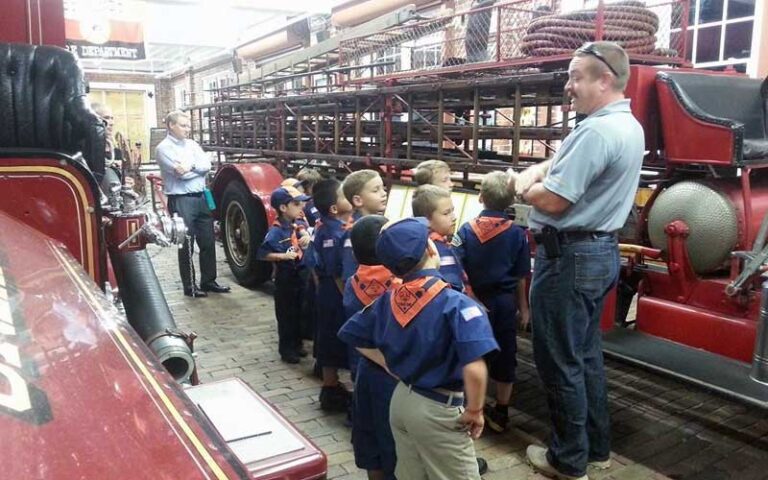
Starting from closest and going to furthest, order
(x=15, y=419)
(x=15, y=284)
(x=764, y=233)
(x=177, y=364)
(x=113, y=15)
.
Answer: (x=15, y=419) < (x=15, y=284) < (x=177, y=364) < (x=764, y=233) < (x=113, y=15)

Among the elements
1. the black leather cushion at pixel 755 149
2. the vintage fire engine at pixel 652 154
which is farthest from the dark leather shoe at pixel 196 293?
the black leather cushion at pixel 755 149

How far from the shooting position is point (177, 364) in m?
2.55

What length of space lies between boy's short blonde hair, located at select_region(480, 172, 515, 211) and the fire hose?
3.51 feet

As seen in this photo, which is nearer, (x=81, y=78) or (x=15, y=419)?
(x=15, y=419)

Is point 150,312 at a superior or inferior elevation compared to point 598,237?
inferior

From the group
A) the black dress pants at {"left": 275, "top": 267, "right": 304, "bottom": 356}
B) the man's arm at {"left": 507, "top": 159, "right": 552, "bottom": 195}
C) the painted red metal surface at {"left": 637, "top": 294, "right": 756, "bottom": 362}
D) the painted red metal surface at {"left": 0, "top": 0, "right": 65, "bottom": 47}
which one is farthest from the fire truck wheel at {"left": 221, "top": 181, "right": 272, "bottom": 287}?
the painted red metal surface at {"left": 637, "top": 294, "right": 756, "bottom": 362}

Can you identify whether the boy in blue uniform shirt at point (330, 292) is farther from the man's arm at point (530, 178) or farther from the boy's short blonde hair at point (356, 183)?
the man's arm at point (530, 178)

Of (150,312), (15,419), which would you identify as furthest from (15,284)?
(150,312)

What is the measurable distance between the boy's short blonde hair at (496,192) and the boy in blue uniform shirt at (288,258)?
1435 mm

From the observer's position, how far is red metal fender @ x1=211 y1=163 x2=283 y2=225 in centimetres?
604

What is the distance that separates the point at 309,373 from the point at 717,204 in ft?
8.64

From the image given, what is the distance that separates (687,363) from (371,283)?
5.03 feet

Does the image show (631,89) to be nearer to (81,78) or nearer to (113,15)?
(81,78)

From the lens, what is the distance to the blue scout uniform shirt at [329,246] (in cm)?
350
